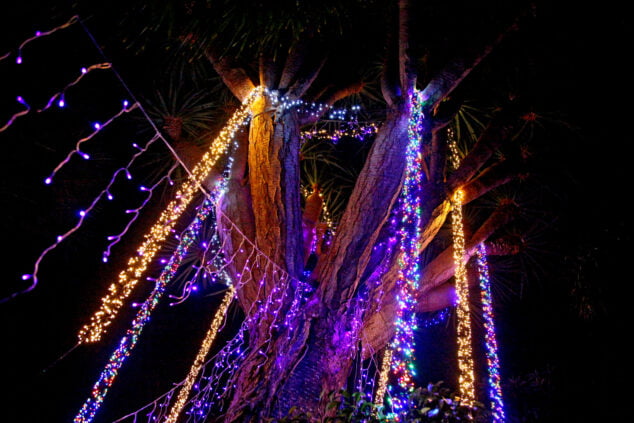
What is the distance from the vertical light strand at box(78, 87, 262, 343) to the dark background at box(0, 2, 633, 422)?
0.16 metres

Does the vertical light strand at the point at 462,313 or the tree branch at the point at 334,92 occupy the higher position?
the tree branch at the point at 334,92

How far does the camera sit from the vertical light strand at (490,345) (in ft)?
15.3

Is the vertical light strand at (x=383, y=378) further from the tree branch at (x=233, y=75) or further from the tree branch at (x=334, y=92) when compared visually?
the tree branch at (x=233, y=75)

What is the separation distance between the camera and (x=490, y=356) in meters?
5.04

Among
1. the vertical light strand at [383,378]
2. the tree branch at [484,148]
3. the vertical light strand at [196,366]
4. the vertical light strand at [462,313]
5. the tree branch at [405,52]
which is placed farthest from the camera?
the vertical light strand at [383,378]

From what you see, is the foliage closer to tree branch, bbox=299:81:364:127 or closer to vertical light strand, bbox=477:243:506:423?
vertical light strand, bbox=477:243:506:423

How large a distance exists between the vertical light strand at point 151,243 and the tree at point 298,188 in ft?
0.92

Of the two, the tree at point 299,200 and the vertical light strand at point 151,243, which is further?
the vertical light strand at point 151,243

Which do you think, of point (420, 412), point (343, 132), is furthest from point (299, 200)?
point (343, 132)

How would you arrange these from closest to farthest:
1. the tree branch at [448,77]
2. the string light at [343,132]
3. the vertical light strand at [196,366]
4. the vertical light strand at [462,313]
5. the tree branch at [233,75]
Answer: the tree branch at [448,77] < the tree branch at [233,75] < the vertical light strand at [462,313] < the vertical light strand at [196,366] < the string light at [343,132]

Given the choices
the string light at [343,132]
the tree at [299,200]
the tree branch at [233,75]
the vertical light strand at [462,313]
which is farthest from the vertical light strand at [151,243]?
the vertical light strand at [462,313]

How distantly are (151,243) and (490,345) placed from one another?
16.3 feet

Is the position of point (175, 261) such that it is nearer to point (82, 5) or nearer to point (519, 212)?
point (82, 5)

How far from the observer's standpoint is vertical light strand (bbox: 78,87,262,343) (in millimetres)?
3635
